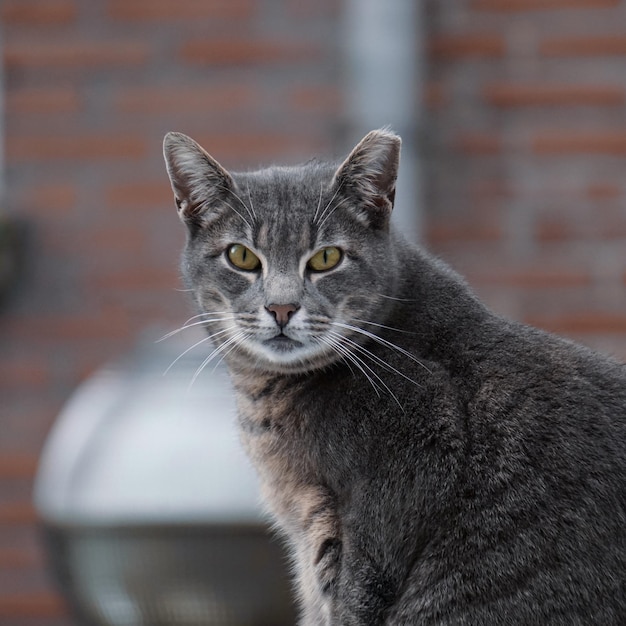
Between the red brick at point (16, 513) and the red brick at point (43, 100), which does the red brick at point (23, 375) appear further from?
the red brick at point (43, 100)

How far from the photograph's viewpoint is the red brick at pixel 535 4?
4410mm

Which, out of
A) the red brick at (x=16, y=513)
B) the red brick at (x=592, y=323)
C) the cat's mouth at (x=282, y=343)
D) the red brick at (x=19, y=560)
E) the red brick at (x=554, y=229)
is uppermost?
the cat's mouth at (x=282, y=343)

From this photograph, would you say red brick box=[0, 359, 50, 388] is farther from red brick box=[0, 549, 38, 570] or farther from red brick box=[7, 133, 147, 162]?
red brick box=[7, 133, 147, 162]

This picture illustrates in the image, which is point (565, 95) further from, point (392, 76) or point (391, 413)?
point (391, 413)

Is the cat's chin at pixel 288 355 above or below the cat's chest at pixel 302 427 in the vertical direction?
above

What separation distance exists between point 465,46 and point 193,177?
2.53m

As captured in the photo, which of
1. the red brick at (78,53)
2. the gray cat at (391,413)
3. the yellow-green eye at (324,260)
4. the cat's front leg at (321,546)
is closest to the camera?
the gray cat at (391,413)

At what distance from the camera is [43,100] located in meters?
4.75

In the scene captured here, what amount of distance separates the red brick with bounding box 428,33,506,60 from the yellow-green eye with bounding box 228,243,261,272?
256cm

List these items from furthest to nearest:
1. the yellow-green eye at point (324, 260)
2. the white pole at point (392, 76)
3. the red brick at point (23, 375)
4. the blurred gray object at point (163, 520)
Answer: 1. the red brick at point (23, 375)
2. the white pole at point (392, 76)
3. the blurred gray object at point (163, 520)
4. the yellow-green eye at point (324, 260)

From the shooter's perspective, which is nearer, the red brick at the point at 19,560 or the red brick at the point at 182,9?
the red brick at the point at 182,9

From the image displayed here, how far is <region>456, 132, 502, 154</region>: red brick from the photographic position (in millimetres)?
4484

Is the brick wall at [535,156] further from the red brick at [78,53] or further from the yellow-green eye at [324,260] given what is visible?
the yellow-green eye at [324,260]

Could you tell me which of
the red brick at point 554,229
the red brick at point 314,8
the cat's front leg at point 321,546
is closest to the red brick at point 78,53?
the red brick at point 314,8
